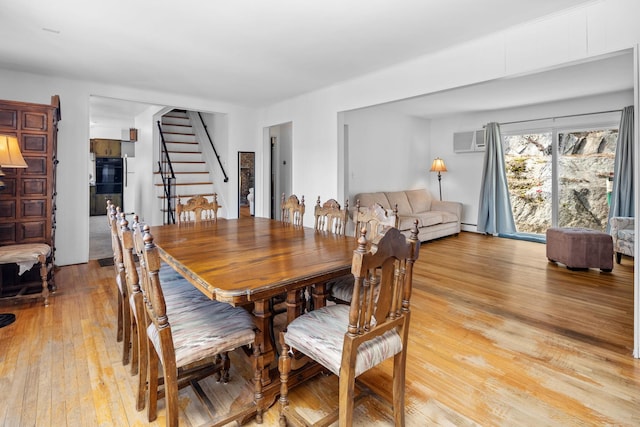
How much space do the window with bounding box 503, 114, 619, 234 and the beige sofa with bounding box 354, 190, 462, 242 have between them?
3.94 feet

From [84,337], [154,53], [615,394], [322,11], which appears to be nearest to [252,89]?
[154,53]

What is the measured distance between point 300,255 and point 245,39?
2253 mm

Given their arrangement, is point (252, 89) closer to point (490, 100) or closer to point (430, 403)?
point (490, 100)

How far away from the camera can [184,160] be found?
688 cm

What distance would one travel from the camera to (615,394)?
1853 millimetres

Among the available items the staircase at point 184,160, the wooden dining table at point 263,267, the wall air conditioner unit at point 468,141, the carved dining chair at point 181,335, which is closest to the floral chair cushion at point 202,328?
the carved dining chair at point 181,335

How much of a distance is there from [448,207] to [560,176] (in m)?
1.92

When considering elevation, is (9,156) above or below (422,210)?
above

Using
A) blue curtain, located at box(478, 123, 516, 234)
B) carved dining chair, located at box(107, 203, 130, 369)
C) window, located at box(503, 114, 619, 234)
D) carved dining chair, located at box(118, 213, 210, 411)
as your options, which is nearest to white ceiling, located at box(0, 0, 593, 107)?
carved dining chair, located at box(107, 203, 130, 369)

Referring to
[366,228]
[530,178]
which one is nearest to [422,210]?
[530,178]

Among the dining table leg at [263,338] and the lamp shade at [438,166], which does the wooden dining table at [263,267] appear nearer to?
the dining table leg at [263,338]

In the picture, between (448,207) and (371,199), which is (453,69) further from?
(448,207)

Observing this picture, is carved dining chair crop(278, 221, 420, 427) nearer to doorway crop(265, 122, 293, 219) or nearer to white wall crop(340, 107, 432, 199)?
white wall crop(340, 107, 432, 199)

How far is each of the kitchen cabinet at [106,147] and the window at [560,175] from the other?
9633mm
